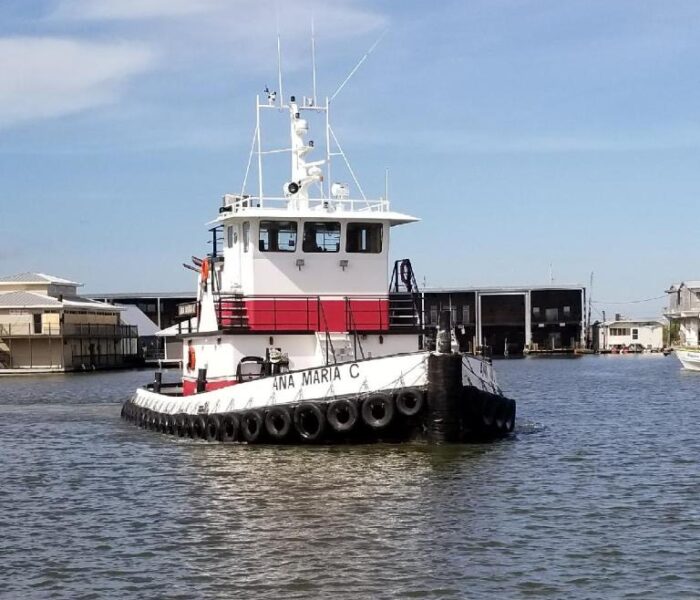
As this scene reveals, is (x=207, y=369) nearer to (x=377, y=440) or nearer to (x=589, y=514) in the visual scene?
(x=377, y=440)

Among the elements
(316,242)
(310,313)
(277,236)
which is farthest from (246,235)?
(310,313)

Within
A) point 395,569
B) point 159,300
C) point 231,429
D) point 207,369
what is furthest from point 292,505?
point 159,300

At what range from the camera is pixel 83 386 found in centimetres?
5962

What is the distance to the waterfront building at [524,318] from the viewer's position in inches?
4550

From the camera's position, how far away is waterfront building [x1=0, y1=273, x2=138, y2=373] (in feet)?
261

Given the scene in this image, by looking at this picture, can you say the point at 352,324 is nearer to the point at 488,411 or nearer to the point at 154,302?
the point at 488,411

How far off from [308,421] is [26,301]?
62.5 m

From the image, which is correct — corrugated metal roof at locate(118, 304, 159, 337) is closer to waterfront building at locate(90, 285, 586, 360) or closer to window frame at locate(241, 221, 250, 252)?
waterfront building at locate(90, 285, 586, 360)

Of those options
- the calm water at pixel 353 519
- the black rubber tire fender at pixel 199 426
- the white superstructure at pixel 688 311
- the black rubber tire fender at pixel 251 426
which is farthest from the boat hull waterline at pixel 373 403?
the white superstructure at pixel 688 311

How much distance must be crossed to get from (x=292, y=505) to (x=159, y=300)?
95.6 m

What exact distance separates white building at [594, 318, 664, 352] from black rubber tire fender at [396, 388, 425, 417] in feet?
354

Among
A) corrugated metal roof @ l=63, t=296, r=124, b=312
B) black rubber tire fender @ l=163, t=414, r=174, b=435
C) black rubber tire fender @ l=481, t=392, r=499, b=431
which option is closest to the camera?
black rubber tire fender @ l=481, t=392, r=499, b=431

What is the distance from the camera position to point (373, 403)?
22109 millimetres

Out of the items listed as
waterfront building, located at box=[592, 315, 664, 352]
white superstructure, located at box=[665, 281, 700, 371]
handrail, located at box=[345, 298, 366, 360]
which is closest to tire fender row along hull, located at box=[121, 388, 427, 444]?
handrail, located at box=[345, 298, 366, 360]
